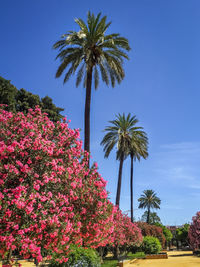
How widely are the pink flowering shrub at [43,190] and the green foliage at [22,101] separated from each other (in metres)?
24.6

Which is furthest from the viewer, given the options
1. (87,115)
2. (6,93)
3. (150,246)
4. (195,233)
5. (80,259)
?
(6,93)

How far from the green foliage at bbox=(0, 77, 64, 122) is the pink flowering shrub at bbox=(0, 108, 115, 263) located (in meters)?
24.6

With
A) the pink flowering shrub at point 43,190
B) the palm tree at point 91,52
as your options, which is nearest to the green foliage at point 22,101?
the palm tree at point 91,52

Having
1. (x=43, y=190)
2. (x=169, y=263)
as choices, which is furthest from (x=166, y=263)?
(x=43, y=190)

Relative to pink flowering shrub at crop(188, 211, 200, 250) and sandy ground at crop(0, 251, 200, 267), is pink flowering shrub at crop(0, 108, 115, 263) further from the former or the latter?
pink flowering shrub at crop(188, 211, 200, 250)

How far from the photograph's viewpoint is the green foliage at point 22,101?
1375 inches

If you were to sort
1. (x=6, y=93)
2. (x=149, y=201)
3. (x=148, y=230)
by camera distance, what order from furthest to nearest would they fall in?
(x=149, y=201) → (x=148, y=230) → (x=6, y=93)

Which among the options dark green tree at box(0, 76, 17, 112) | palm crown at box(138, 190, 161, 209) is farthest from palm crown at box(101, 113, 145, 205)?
palm crown at box(138, 190, 161, 209)

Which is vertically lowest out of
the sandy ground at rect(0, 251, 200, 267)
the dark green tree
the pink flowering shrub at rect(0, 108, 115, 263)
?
the sandy ground at rect(0, 251, 200, 267)

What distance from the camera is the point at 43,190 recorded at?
8.38 metres

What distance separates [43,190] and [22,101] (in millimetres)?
32607

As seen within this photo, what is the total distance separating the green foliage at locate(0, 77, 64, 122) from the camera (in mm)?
34938

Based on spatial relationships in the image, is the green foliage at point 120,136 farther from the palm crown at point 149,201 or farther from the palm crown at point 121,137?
the palm crown at point 149,201

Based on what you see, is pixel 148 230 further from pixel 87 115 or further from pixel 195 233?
pixel 87 115
